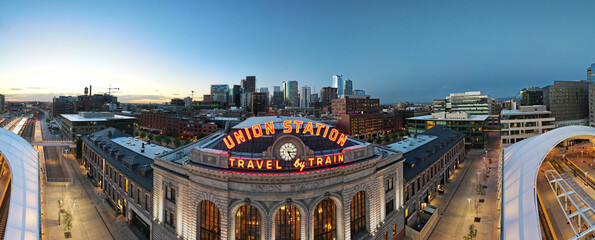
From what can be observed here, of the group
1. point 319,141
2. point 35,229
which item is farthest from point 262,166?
point 35,229

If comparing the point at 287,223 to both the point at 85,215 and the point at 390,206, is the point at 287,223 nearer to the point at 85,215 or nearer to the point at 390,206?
the point at 390,206

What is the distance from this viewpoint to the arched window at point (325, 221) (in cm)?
3108

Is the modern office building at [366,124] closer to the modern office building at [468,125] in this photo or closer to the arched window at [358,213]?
the modern office building at [468,125]

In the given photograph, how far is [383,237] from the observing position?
3806 cm

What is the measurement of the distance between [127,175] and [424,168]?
59.8 meters

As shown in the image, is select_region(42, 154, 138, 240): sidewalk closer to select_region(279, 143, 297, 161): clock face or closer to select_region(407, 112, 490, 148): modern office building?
select_region(279, 143, 297, 161): clock face

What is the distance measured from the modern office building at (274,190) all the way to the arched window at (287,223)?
0.12 meters

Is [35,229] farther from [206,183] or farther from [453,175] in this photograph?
[453,175]

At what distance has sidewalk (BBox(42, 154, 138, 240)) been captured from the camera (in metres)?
40.9

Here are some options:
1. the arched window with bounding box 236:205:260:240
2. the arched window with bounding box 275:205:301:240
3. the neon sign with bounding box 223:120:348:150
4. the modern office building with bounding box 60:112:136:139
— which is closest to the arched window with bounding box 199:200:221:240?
the arched window with bounding box 236:205:260:240

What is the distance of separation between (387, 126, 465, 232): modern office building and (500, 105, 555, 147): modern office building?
161 feet

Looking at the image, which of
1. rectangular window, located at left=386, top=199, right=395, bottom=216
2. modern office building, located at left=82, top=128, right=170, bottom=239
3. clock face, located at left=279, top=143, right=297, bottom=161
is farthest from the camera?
modern office building, located at left=82, top=128, right=170, bottom=239

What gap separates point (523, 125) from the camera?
350 ft

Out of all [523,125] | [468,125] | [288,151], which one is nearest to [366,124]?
[468,125]
